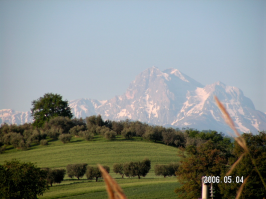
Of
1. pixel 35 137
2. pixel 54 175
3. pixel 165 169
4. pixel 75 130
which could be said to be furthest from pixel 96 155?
pixel 35 137

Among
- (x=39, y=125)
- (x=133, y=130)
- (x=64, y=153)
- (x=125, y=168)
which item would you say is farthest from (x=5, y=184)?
(x=39, y=125)

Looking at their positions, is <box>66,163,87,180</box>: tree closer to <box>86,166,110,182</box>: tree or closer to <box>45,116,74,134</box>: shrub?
<box>86,166,110,182</box>: tree

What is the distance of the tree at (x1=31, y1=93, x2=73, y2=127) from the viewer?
7258cm

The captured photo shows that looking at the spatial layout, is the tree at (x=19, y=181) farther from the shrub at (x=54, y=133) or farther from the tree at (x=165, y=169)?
the shrub at (x=54, y=133)

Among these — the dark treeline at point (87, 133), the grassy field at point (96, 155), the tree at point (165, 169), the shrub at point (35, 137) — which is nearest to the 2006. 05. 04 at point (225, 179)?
the grassy field at point (96, 155)

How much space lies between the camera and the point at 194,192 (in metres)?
16.8

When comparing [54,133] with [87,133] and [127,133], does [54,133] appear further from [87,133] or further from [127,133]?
[127,133]

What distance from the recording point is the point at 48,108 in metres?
73.3

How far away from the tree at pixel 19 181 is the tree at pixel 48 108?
55.1 m

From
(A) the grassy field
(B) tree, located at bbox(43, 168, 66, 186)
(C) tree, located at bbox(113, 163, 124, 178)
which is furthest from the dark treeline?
(B) tree, located at bbox(43, 168, 66, 186)

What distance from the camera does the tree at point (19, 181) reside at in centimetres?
1690

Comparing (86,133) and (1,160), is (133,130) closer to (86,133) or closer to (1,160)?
(86,133)

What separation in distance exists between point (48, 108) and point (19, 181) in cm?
5795

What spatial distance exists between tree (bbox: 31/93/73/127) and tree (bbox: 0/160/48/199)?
55.1 m
